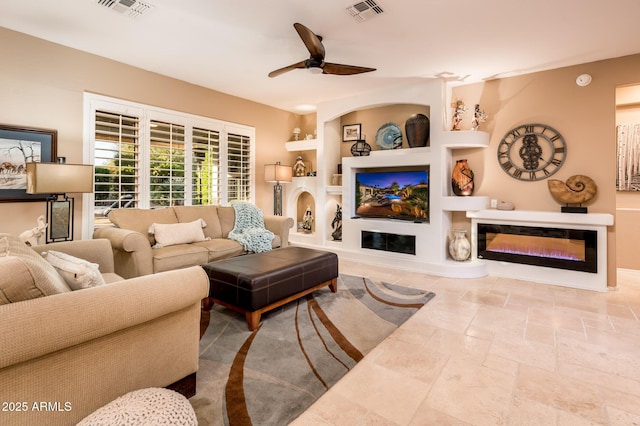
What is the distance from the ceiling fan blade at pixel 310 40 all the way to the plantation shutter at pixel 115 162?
8.58ft

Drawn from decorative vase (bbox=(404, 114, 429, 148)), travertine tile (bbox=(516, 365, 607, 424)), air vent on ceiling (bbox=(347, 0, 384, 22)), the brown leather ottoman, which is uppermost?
air vent on ceiling (bbox=(347, 0, 384, 22))

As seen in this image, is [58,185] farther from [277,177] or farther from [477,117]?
[477,117]

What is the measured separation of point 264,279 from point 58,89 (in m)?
3.20

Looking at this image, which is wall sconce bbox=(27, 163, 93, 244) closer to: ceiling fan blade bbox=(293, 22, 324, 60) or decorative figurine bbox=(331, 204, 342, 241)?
ceiling fan blade bbox=(293, 22, 324, 60)

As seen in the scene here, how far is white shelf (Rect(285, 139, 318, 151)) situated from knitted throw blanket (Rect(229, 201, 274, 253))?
184 cm

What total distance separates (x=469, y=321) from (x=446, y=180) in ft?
7.65

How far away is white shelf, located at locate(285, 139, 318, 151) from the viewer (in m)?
6.00

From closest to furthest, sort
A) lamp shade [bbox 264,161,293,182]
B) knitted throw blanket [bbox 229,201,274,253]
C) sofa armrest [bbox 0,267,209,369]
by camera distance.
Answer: sofa armrest [bbox 0,267,209,369], knitted throw blanket [bbox 229,201,274,253], lamp shade [bbox 264,161,293,182]

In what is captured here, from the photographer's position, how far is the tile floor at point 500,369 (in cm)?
170

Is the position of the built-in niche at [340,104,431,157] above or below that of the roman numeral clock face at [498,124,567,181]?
above

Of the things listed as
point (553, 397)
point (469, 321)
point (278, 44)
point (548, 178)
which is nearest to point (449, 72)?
point (548, 178)

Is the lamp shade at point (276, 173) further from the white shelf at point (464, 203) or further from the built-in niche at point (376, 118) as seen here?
the white shelf at point (464, 203)

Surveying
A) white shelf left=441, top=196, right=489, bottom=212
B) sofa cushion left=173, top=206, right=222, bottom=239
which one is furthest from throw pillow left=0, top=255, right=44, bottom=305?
white shelf left=441, top=196, right=489, bottom=212

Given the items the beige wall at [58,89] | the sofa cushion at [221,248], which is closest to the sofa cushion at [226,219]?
the sofa cushion at [221,248]
